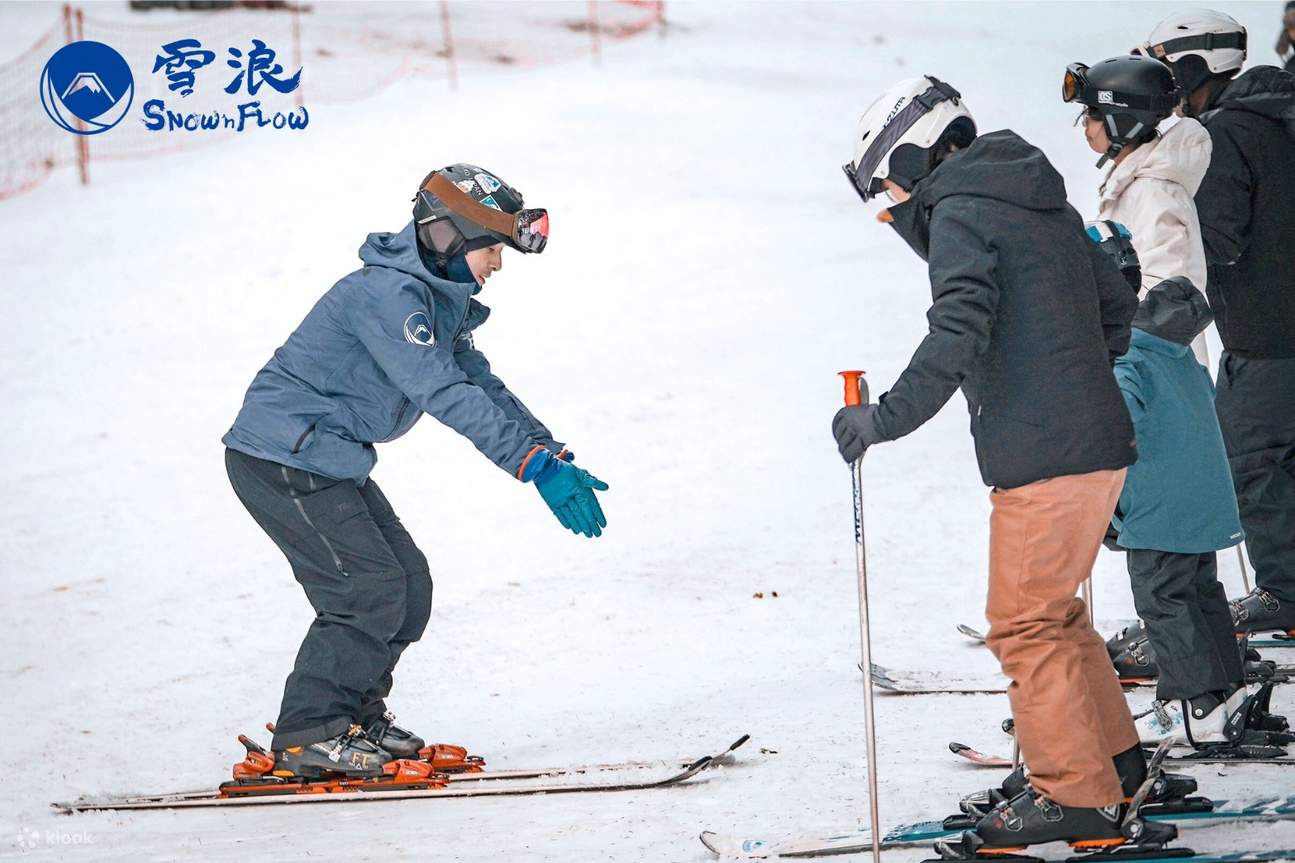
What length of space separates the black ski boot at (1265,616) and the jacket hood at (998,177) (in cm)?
244

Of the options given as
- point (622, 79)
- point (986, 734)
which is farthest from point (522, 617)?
point (622, 79)

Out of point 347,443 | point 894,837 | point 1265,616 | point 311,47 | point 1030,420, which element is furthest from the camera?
point 311,47

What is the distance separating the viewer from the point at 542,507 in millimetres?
7621

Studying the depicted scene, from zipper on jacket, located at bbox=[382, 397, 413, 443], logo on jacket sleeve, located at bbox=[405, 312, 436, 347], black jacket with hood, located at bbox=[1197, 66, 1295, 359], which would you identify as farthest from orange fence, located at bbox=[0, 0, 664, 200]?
black jacket with hood, located at bbox=[1197, 66, 1295, 359]

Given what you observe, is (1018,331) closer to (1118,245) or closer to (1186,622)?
(1118,245)

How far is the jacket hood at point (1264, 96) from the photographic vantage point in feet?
15.0

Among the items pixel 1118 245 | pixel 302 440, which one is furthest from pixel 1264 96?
pixel 302 440

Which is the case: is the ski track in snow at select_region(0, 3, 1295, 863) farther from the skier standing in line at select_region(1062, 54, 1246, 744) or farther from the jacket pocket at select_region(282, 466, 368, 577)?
the jacket pocket at select_region(282, 466, 368, 577)

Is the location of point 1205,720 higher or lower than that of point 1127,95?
lower

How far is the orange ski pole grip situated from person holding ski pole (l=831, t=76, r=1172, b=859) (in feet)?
0.15

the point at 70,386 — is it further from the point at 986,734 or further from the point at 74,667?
the point at 986,734

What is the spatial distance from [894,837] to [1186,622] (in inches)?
42.2

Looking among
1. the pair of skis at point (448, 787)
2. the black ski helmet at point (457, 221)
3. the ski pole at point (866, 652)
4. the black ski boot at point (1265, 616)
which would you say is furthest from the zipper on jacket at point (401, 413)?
the black ski boot at point (1265, 616)

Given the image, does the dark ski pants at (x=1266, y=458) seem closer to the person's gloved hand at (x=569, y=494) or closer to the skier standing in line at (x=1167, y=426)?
the skier standing in line at (x=1167, y=426)
